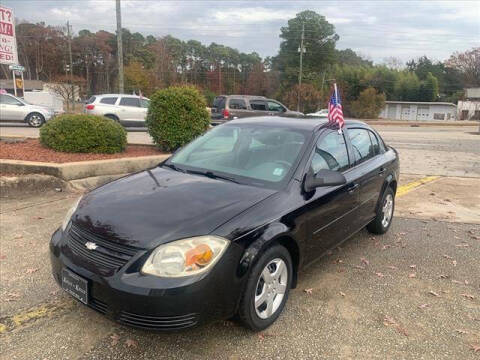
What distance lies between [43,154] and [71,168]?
4.24 feet

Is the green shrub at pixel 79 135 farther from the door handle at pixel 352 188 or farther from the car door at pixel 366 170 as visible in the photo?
the door handle at pixel 352 188

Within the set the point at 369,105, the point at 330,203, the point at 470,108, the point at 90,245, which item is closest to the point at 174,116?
the point at 330,203

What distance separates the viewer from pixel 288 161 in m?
3.56

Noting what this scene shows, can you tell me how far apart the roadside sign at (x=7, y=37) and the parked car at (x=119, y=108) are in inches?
343

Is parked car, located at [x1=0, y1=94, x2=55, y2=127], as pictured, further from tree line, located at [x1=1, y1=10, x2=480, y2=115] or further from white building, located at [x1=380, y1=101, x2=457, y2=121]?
white building, located at [x1=380, y1=101, x2=457, y2=121]

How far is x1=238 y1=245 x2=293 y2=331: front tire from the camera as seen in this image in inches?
109

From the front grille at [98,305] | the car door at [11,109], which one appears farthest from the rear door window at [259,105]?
the front grille at [98,305]

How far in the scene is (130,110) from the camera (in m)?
17.9

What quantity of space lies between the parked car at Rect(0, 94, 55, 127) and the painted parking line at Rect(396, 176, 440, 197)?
52.9 ft

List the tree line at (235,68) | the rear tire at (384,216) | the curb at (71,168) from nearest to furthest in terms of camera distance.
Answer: the rear tire at (384,216) → the curb at (71,168) → the tree line at (235,68)

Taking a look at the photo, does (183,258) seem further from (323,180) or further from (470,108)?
(470,108)

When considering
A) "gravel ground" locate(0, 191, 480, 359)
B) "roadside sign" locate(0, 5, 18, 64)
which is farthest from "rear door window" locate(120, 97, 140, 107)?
"gravel ground" locate(0, 191, 480, 359)

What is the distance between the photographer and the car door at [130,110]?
58.6 ft

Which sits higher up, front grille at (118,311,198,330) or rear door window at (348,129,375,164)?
rear door window at (348,129,375,164)
